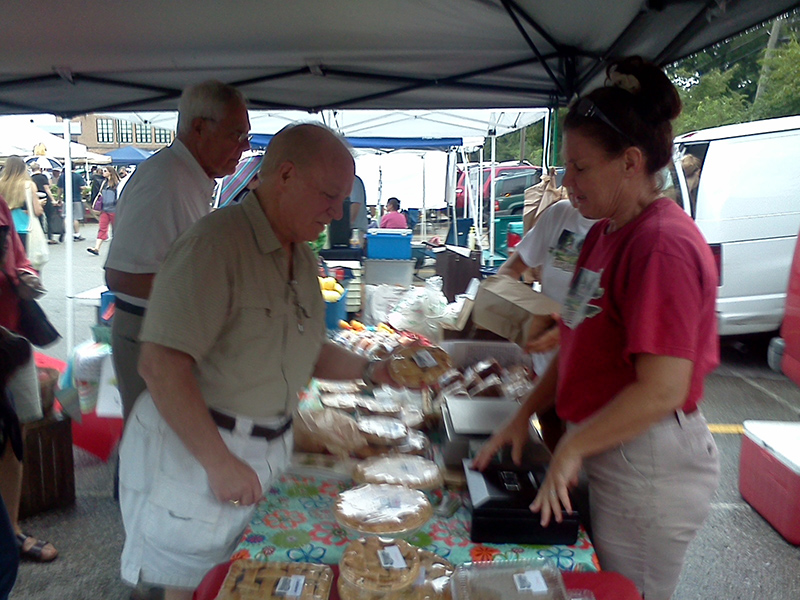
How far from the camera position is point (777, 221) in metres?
5.67

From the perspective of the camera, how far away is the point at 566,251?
2459mm

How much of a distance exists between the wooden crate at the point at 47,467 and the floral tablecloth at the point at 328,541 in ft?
7.34

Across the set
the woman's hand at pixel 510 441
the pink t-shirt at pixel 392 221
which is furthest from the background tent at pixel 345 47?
the pink t-shirt at pixel 392 221

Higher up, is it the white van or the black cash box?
the white van

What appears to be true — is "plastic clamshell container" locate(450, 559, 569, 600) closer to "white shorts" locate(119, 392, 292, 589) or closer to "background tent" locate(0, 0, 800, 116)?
"white shorts" locate(119, 392, 292, 589)

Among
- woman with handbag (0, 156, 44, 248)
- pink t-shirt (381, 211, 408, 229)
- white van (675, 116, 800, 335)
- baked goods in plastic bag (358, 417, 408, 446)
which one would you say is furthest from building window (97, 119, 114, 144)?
baked goods in plastic bag (358, 417, 408, 446)

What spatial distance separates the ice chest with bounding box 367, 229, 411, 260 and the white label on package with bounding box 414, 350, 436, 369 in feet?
15.2

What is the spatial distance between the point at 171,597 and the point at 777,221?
19.5ft

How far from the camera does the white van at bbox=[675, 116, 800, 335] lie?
5625mm

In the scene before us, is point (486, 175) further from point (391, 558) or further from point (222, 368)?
point (391, 558)

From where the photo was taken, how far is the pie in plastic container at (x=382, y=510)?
1.32 meters

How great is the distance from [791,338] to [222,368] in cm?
408

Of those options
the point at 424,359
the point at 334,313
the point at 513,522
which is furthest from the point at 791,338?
the point at 513,522

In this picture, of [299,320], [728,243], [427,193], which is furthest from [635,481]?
[427,193]
